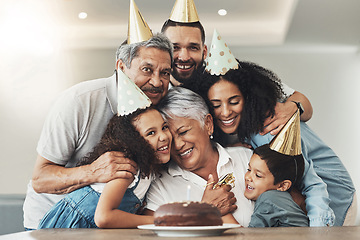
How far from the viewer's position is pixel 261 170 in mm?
1894

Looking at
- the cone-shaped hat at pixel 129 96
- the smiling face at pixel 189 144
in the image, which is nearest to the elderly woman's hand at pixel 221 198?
the smiling face at pixel 189 144

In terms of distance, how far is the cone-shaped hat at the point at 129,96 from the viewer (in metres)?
1.85

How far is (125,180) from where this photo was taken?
1793 mm

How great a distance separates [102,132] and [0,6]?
86cm

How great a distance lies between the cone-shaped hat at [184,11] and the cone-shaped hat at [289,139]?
593 millimetres

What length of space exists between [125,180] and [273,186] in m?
0.55

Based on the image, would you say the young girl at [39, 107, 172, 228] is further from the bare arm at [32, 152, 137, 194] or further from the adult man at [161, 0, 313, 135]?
the adult man at [161, 0, 313, 135]

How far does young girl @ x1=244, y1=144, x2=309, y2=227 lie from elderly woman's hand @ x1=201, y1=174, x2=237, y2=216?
7cm

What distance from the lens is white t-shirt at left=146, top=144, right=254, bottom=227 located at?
1.90m

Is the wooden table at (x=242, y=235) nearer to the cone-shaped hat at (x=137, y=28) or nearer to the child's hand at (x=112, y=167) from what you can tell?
the child's hand at (x=112, y=167)

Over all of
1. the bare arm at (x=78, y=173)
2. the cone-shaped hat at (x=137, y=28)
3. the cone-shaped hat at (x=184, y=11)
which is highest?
the cone-shaped hat at (x=184, y=11)

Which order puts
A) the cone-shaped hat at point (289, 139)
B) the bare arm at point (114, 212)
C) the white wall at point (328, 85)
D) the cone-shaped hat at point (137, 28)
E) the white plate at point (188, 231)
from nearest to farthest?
1. the white plate at point (188, 231)
2. the bare arm at point (114, 212)
3. the cone-shaped hat at point (289, 139)
4. the cone-shaped hat at point (137, 28)
5. the white wall at point (328, 85)

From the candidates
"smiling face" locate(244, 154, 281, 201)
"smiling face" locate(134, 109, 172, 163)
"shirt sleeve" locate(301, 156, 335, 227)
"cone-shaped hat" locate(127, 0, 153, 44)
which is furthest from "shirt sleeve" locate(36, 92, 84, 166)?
"shirt sleeve" locate(301, 156, 335, 227)

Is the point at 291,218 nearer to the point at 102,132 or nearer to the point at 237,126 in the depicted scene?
the point at 237,126
